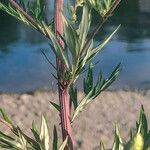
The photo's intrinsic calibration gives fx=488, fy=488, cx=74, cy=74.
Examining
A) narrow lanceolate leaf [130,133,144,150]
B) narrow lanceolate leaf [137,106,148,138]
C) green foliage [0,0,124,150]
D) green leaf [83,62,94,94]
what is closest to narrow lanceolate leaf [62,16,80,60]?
green foliage [0,0,124,150]

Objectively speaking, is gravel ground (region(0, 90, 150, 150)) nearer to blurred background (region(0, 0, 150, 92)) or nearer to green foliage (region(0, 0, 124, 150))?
blurred background (region(0, 0, 150, 92))

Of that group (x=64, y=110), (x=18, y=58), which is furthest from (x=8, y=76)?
(x=64, y=110)

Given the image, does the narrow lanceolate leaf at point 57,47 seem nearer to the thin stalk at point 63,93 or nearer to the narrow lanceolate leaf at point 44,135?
the thin stalk at point 63,93

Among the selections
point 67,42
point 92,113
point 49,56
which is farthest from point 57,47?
point 49,56

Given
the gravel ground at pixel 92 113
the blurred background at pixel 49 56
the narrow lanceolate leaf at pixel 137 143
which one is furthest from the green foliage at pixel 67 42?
the blurred background at pixel 49 56

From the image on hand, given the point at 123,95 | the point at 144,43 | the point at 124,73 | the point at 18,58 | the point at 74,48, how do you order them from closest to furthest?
the point at 74,48 → the point at 123,95 → the point at 124,73 → the point at 18,58 → the point at 144,43

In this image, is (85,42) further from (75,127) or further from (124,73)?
(124,73)

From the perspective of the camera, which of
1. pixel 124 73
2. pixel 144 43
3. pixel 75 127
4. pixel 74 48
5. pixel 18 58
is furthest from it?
pixel 144 43
